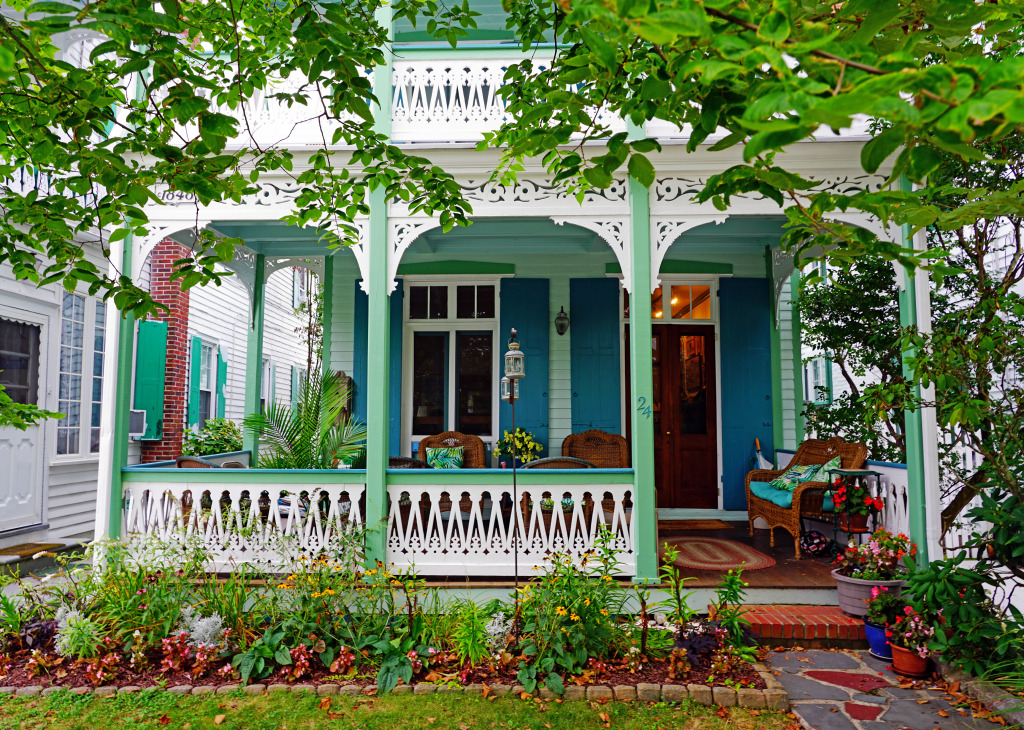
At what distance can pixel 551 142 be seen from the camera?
2.10 meters

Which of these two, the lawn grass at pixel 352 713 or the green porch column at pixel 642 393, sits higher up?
the green porch column at pixel 642 393

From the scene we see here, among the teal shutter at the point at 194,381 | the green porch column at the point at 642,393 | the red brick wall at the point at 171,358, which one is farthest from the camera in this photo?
the teal shutter at the point at 194,381

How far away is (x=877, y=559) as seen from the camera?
432 cm

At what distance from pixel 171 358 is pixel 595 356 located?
17.1 ft

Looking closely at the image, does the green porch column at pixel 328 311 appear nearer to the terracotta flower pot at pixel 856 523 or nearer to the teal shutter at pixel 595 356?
the teal shutter at pixel 595 356

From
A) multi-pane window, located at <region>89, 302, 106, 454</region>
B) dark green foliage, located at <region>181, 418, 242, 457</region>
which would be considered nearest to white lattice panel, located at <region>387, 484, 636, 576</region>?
dark green foliage, located at <region>181, 418, 242, 457</region>

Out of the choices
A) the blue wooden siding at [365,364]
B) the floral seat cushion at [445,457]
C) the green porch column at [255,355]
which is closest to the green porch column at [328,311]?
the blue wooden siding at [365,364]

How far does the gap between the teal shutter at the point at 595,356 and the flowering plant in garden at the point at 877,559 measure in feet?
10.3

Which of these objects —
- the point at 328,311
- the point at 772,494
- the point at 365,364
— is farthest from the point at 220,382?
the point at 772,494

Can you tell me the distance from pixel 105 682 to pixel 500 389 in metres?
4.50

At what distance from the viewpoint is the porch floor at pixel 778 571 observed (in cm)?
472

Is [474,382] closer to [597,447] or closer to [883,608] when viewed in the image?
[597,447]

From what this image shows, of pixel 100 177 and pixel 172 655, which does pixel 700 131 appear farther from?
A: pixel 172 655

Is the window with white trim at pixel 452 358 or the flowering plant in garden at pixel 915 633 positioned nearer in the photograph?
the flowering plant in garden at pixel 915 633
